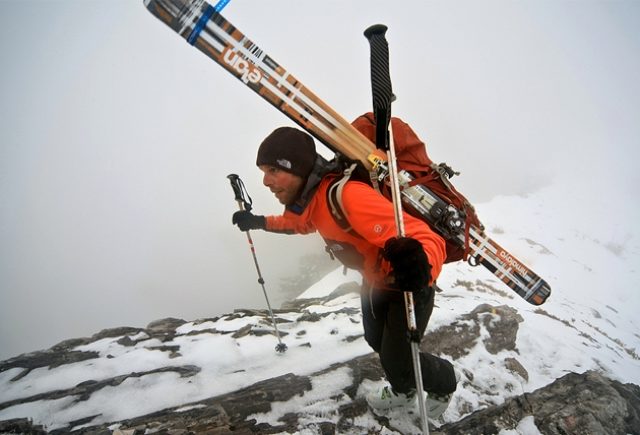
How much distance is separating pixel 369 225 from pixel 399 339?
141 centimetres

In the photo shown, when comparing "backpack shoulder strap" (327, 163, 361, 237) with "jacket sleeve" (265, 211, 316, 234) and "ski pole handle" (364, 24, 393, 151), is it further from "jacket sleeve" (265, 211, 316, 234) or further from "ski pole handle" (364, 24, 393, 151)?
"jacket sleeve" (265, 211, 316, 234)

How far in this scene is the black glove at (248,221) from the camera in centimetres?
542

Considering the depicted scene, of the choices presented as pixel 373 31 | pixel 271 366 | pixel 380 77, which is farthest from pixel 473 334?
pixel 373 31

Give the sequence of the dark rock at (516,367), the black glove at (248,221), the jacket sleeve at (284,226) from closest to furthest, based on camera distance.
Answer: the jacket sleeve at (284,226) < the dark rock at (516,367) < the black glove at (248,221)

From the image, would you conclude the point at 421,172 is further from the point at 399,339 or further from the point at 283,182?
the point at 399,339

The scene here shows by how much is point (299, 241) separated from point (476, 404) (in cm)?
7268

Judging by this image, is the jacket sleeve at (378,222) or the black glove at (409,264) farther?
the jacket sleeve at (378,222)

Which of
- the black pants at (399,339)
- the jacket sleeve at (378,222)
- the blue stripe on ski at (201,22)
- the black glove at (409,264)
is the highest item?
the blue stripe on ski at (201,22)

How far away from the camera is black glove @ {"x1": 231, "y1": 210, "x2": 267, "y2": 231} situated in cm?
542

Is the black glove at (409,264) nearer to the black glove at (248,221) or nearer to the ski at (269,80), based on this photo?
the ski at (269,80)

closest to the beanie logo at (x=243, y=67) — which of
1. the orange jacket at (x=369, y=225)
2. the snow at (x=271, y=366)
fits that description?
the orange jacket at (x=369, y=225)

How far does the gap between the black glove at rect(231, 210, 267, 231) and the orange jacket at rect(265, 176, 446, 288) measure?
2.31m

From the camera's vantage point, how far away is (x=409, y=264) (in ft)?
7.13

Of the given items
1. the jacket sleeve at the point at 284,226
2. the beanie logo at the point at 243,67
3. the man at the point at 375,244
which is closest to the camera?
the man at the point at 375,244
